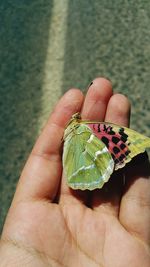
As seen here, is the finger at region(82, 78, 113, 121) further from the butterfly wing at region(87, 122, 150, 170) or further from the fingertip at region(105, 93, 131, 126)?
the butterfly wing at region(87, 122, 150, 170)

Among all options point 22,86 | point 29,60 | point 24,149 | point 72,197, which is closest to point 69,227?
point 72,197

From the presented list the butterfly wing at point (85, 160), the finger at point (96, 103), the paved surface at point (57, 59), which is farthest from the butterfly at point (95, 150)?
the paved surface at point (57, 59)

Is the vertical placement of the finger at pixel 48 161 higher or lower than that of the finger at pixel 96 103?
lower

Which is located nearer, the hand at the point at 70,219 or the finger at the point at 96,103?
the hand at the point at 70,219

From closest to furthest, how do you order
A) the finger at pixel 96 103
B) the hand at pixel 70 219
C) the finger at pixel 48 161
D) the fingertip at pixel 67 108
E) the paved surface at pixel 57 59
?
the hand at pixel 70 219, the finger at pixel 48 161, the fingertip at pixel 67 108, the finger at pixel 96 103, the paved surface at pixel 57 59

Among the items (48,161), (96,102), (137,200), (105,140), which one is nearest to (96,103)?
(96,102)

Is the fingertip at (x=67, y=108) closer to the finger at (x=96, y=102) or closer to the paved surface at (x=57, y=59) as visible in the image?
the finger at (x=96, y=102)
